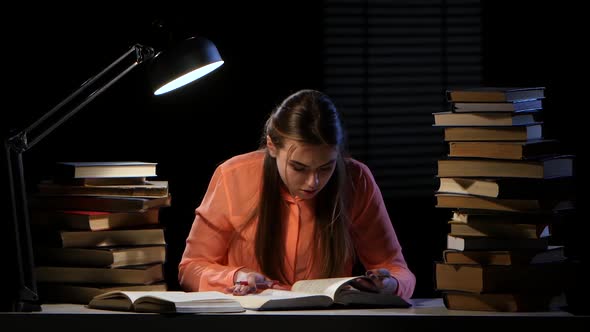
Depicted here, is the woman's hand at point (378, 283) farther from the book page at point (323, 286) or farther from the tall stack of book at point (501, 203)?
the tall stack of book at point (501, 203)

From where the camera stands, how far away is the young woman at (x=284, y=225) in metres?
2.66

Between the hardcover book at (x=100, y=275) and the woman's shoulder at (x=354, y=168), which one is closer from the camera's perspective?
the hardcover book at (x=100, y=275)

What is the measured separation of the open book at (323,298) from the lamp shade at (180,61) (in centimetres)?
61

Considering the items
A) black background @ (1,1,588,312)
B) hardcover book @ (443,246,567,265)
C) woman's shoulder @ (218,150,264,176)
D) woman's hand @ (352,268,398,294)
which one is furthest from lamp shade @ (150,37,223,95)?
black background @ (1,1,588,312)

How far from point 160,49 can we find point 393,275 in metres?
0.94

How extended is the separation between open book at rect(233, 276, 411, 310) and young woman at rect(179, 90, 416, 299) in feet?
1.47

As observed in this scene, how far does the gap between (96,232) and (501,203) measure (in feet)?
3.58

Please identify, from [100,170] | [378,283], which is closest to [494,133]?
[378,283]

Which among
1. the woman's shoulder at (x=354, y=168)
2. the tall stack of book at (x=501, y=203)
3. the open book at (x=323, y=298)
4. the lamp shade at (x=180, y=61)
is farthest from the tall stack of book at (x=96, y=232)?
the tall stack of book at (x=501, y=203)

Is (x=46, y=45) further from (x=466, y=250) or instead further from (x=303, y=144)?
(x=466, y=250)

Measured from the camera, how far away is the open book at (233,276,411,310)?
199cm

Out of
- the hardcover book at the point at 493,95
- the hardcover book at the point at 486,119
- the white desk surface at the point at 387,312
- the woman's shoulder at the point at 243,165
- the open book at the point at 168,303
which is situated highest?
the hardcover book at the point at 493,95

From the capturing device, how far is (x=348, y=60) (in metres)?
3.85

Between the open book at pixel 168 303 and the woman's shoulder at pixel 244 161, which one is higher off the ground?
the woman's shoulder at pixel 244 161
